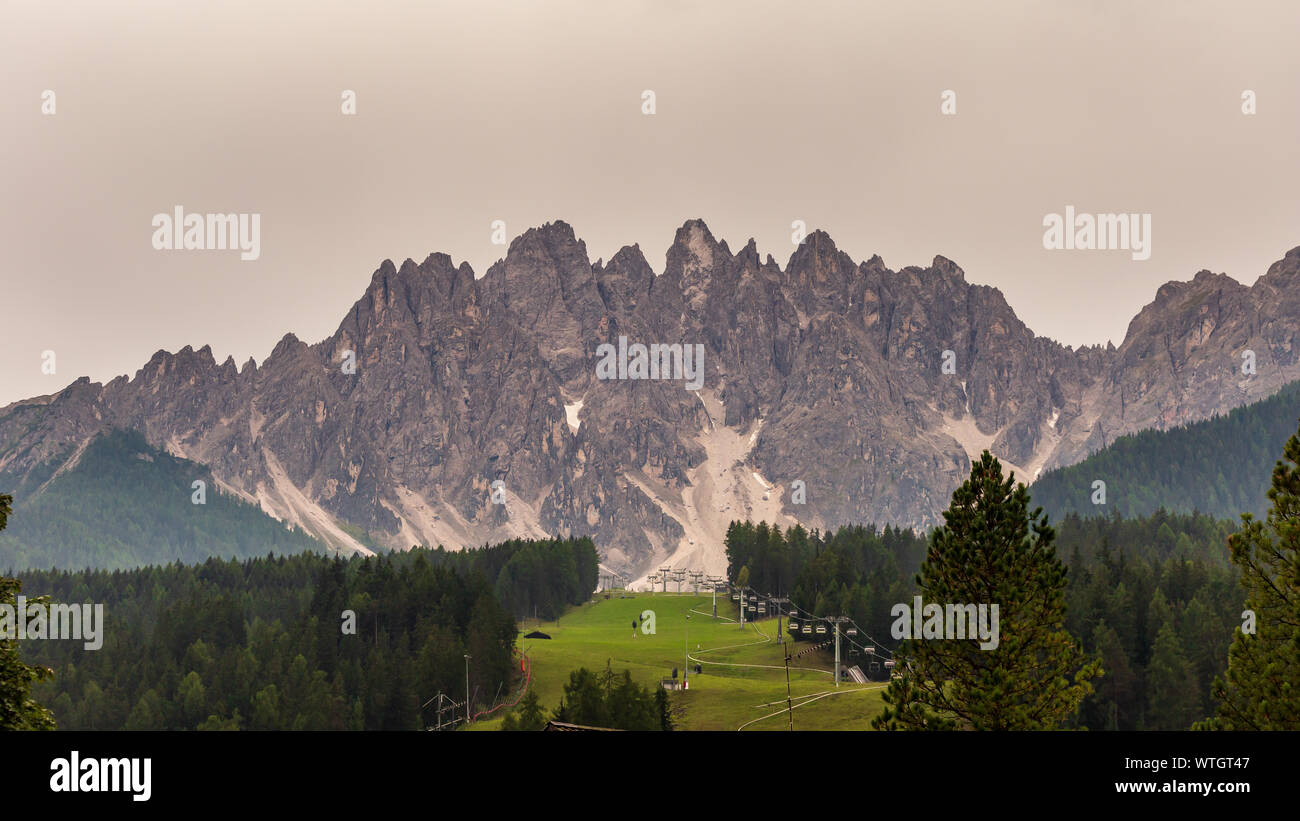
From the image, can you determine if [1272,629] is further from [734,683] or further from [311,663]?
[311,663]

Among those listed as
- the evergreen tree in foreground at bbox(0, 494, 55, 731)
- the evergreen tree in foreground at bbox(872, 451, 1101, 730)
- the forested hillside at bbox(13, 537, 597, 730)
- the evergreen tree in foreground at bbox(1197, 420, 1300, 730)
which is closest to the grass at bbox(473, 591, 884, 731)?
the forested hillside at bbox(13, 537, 597, 730)

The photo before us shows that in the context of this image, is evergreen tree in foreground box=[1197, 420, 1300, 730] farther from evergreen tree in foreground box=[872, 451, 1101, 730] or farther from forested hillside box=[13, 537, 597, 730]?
forested hillside box=[13, 537, 597, 730]

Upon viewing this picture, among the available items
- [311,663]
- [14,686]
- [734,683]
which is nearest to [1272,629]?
[14,686]

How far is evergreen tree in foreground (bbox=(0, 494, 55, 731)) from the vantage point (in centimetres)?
3616

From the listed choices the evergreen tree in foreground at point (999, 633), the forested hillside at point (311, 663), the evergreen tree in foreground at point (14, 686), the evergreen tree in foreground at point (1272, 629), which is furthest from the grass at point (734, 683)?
the evergreen tree in foreground at point (14, 686)

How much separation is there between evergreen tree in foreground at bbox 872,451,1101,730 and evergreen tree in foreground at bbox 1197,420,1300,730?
7.48 metres

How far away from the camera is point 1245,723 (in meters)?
50.1

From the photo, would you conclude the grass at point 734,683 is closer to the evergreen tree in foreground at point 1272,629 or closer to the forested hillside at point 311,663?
the forested hillside at point 311,663

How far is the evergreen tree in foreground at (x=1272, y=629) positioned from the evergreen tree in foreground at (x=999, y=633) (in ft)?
24.5

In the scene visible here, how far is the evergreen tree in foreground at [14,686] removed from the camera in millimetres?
36156
